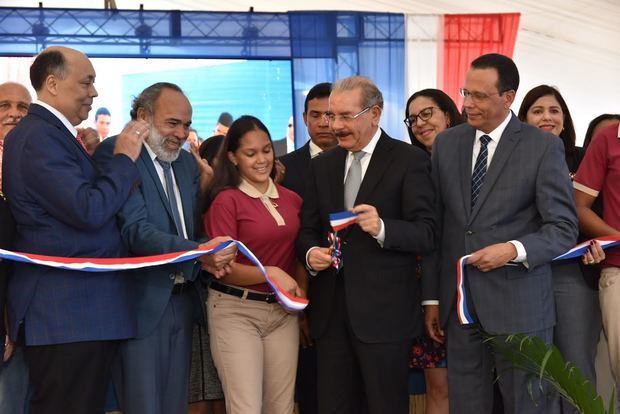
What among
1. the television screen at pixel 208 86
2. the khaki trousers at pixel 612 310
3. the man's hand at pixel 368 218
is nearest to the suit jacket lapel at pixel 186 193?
the man's hand at pixel 368 218

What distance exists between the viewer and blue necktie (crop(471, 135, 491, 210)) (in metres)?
3.76

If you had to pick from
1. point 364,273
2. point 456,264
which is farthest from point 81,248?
point 456,264

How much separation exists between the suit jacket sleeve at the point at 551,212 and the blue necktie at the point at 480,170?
0.25 m

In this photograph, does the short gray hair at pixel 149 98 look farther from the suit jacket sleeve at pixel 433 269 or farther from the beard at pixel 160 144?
the suit jacket sleeve at pixel 433 269

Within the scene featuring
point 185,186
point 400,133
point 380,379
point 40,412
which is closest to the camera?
point 40,412

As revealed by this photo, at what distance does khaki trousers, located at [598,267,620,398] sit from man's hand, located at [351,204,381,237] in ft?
4.11

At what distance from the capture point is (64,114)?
3.47m

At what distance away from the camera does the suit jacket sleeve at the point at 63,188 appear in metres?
3.26

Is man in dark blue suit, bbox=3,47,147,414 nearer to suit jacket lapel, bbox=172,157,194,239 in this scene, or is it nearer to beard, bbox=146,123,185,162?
beard, bbox=146,123,185,162

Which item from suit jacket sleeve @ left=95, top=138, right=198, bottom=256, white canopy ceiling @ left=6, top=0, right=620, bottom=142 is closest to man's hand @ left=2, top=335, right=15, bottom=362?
suit jacket sleeve @ left=95, top=138, right=198, bottom=256

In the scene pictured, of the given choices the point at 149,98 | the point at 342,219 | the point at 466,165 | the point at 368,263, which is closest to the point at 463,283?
the point at 368,263

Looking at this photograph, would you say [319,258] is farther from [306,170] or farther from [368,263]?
[306,170]

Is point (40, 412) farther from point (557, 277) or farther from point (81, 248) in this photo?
point (557, 277)

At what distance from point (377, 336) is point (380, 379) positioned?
7.3 inches
